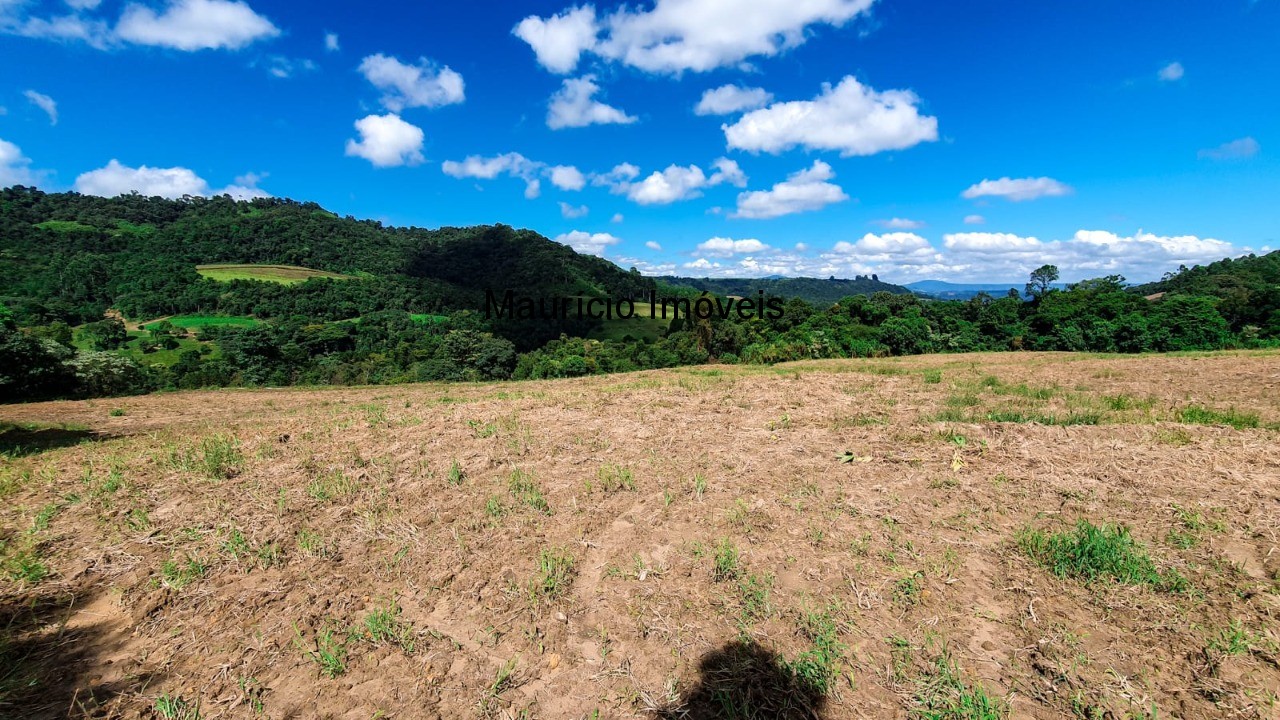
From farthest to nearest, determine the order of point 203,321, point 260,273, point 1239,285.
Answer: point 260,273, point 203,321, point 1239,285

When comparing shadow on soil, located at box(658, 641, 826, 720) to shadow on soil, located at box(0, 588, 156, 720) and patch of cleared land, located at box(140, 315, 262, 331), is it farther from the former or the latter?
patch of cleared land, located at box(140, 315, 262, 331)

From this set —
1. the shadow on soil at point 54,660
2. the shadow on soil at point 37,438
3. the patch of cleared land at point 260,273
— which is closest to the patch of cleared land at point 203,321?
the patch of cleared land at point 260,273

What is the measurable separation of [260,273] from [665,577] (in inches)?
5402

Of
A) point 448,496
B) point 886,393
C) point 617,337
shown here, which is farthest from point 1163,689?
point 617,337

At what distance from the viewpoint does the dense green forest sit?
130ft

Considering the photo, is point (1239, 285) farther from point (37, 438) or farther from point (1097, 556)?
point (37, 438)

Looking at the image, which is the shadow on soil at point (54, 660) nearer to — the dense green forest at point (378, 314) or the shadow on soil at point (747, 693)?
A: the shadow on soil at point (747, 693)

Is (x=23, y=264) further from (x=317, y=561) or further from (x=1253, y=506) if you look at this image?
(x=1253, y=506)

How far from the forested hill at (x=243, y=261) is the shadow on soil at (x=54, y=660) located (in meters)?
86.2

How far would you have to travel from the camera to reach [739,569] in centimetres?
402

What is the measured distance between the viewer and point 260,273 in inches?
4119

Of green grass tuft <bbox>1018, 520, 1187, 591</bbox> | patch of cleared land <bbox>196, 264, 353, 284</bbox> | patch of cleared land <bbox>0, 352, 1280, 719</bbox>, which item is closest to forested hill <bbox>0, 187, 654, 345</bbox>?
patch of cleared land <bbox>196, 264, 353, 284</bbox>

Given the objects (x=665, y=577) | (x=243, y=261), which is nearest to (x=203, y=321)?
(x=243, y=261)

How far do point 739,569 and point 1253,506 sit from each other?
5386 millimetres
